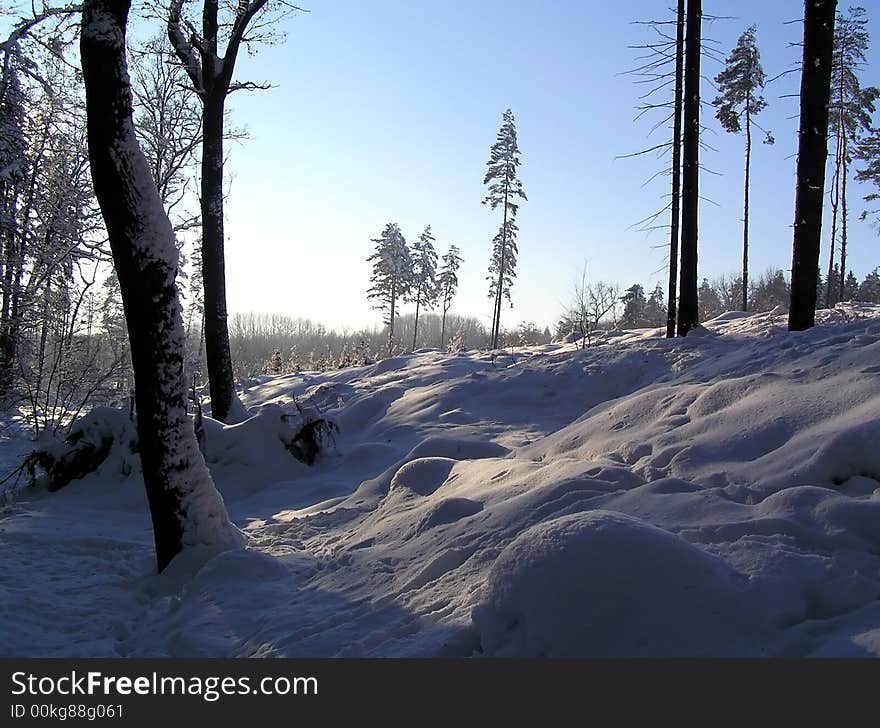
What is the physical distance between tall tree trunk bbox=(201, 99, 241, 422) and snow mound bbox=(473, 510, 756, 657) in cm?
785

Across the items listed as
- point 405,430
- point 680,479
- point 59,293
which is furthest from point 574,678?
point 59,293

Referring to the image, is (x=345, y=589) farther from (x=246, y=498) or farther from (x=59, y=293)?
(x=59, y=293)

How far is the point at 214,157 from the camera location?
30.9ft

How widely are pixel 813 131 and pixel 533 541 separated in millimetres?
8410

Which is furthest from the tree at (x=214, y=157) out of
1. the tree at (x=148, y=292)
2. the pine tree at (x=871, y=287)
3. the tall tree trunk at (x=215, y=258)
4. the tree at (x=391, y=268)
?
the pine tree at (x=871, y=287)

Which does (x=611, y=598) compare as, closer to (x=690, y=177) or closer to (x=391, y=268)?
(x=690, y=177)

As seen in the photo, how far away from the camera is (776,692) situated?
75.2 inches

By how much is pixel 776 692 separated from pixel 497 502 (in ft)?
8.31

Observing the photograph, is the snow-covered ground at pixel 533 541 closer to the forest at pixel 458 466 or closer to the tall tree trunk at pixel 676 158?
the forest at pixel 458 466

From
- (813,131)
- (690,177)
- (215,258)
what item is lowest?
(215,258)

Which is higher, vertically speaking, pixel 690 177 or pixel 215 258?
pixel 690 177

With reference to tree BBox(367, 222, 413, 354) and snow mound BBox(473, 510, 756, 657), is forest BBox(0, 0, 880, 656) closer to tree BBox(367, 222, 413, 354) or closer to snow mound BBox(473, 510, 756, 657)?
snow mound BBox(473, 510, 756, 657)

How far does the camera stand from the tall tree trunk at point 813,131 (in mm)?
8078

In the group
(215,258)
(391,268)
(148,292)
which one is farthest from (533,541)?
(391,268)
